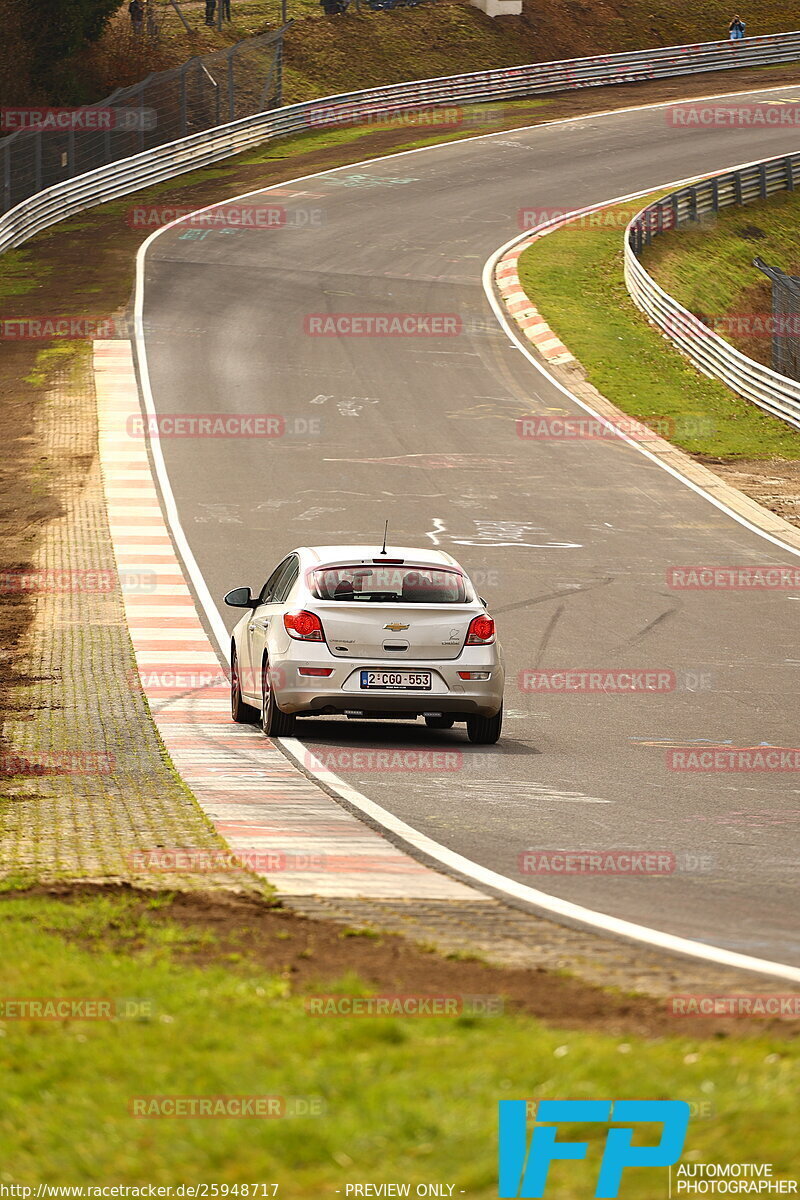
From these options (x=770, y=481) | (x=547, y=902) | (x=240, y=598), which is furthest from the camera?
(x=770, y=481)

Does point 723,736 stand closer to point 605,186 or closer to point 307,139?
point 605,186

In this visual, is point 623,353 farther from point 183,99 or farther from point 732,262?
point 183,99

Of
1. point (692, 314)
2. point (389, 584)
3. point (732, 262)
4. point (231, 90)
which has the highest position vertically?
point (231, 90)

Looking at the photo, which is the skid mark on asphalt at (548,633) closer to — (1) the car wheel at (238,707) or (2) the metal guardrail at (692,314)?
(1) the car wheel at (238,707)

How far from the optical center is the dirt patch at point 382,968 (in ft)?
17.6

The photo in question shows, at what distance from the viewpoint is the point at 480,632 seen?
1309 centimetres

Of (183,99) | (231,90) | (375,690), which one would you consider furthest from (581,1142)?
(231,90)

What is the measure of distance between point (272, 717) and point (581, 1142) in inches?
Result: 363

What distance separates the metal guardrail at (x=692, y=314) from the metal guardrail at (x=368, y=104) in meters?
15.8

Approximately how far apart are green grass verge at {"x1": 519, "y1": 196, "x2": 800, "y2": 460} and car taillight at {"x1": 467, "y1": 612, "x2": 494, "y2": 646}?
19.2 m

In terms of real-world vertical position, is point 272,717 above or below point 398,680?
below

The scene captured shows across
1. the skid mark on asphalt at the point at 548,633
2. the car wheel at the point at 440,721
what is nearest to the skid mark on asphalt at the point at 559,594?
the skid mark on asphalt at the point at 548,633

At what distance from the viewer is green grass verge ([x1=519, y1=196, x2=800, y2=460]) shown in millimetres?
33000

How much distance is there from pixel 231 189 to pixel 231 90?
830cm
